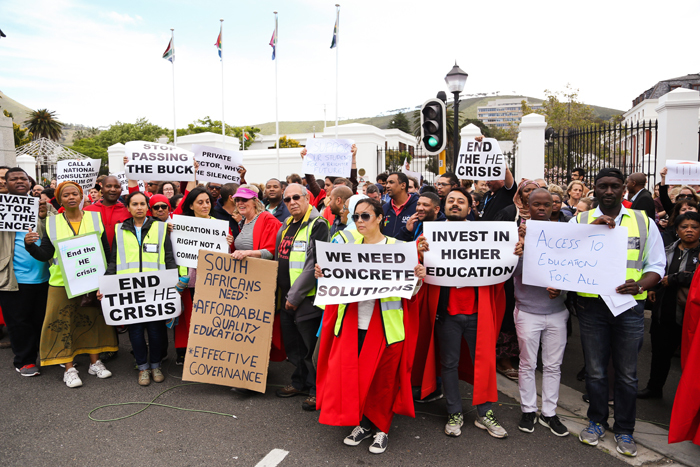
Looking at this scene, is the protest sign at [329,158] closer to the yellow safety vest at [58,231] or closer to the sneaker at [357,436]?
the yellow safety vest at [58,231]

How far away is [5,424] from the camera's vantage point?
4.39m

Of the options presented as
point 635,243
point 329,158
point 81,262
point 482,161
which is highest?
point 329,158

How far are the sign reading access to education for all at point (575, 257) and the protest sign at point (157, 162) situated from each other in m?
5.47

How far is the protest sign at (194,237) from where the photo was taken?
213 inches

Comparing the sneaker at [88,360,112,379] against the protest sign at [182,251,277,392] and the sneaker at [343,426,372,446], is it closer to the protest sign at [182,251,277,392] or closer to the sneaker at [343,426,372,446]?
the protest sign at [182,251,277,392]

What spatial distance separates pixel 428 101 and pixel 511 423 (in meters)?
5.53

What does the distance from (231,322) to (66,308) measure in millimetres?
2044

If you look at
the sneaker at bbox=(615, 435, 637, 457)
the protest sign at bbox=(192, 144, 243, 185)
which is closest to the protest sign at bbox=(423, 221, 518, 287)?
the sneaker at bbox=(615, 435, 637, 457)

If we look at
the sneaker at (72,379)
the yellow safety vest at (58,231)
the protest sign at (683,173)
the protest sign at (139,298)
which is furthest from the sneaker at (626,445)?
the yellow safety vest at (58,231)

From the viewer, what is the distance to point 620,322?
3.79 metres

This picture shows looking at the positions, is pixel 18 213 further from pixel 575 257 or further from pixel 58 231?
pixel 575 257

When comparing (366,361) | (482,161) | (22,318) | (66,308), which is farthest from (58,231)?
(482,161)

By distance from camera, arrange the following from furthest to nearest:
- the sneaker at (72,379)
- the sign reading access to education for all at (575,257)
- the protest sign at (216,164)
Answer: the protest sign at (216,164)
the sneaker at (72,379)
the sign reading access to education for all at (575,257)

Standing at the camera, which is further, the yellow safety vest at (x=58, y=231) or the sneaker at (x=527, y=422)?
the yellow safety vest at (x=58, y=231)
